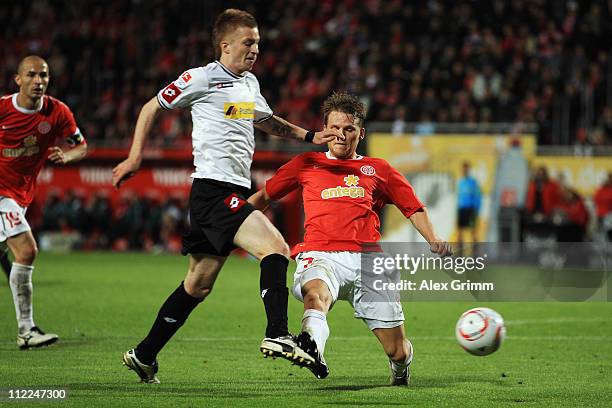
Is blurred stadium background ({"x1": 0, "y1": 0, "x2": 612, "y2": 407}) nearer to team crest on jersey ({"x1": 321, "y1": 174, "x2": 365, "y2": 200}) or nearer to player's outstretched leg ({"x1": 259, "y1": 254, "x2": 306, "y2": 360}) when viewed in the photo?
team crest on jersey ({"x1": 321, "y1": 174, "x2": 365, "y2": 200})

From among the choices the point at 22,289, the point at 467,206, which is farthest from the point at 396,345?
the point at 467,206

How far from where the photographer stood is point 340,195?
24.9 ft

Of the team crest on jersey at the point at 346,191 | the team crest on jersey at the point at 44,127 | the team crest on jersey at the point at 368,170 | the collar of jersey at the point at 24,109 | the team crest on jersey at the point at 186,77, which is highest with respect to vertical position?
the collar of jersey at the point at 24,109

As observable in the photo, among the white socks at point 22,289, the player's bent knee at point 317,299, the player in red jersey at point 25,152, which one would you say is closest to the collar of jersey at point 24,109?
the player in red jersey at point 25,152

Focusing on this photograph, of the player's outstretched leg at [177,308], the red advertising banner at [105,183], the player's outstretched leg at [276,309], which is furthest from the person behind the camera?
the red advertising banner at [105,183]

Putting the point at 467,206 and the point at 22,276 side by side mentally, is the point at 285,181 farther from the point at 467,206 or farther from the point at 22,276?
the point at 467,206

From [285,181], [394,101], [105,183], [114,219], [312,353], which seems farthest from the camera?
[114,219]

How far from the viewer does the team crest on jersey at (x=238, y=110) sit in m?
7.25

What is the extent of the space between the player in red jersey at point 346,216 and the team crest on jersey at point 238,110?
0.55 m

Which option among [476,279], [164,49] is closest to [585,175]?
[476,279]

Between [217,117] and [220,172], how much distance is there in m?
0.37

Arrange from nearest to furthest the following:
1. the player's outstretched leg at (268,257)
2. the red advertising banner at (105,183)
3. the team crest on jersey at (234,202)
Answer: the player's outstretched leg at (268,257) < the team crest on jersey at (234,202) < the red advertising banner at (105,183)

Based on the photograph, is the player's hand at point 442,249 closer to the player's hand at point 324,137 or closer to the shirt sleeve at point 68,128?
the player's hand at point 324,137

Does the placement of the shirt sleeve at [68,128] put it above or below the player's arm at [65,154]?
above
